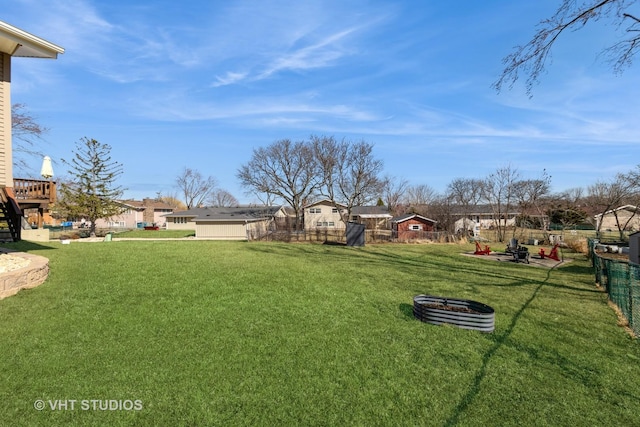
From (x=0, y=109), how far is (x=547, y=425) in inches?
482

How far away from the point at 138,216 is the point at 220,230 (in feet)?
104

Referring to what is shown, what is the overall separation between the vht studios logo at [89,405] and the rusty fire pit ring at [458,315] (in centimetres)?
493

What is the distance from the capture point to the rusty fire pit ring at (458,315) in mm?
5867

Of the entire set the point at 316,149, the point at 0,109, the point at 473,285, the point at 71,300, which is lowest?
the point at 473,285

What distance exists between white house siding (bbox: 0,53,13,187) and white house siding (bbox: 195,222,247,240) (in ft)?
93.8

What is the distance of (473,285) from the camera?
10258 mm

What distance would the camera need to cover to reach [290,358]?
4.64 metres

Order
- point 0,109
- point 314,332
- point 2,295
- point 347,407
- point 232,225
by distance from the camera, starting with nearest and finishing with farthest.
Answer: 1. point 347,407
2. point 314,332
3. point 2,295
4. point 0,109
5. point 232,225

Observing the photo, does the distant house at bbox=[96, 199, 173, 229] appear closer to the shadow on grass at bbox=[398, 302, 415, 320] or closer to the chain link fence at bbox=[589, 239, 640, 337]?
the shadow on grass at bbox=[398, 302, 415, 320]

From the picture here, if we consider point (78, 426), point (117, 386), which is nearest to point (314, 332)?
point (117, 386)

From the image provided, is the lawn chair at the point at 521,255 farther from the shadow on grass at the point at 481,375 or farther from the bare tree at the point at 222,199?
the bare tree at the point at 222,199

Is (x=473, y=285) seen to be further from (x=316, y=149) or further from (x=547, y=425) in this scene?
(x=316, y=149)

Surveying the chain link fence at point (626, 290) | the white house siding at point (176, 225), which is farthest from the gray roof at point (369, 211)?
the chain link fence at point (626, 290)

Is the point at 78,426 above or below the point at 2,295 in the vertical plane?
below
